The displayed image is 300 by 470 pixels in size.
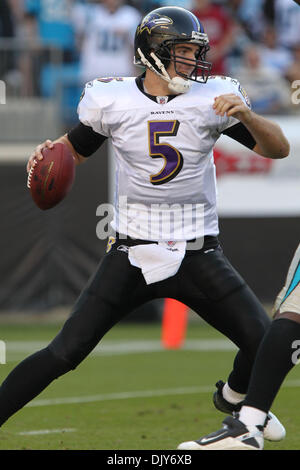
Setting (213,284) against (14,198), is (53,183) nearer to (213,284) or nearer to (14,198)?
(213,284)

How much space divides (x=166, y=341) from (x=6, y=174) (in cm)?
269

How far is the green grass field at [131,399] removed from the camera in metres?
5.40

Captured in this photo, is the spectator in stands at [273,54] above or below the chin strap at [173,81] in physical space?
below

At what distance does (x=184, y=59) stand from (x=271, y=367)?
1424 millimetres

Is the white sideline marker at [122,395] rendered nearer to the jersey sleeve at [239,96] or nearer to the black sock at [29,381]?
the black sock at [29,381]

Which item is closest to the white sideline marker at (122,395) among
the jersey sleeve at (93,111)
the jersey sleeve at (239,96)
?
the jersey sleeve at (93,111)

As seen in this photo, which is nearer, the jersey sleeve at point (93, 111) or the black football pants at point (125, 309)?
the black football pants at point (125, 309)

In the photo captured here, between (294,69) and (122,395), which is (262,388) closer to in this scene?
(122,395)

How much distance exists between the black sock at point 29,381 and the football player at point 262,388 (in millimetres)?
698

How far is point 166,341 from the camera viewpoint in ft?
30.6

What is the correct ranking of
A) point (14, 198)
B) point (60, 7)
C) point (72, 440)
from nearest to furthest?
point (72, 440)
point (14, 198)
point (60, 7)

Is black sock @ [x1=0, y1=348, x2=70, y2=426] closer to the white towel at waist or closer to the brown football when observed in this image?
the white towel at waist

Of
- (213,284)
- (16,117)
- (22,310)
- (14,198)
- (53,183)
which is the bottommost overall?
(22,310)

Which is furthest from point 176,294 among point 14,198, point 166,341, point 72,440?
point 14,198
